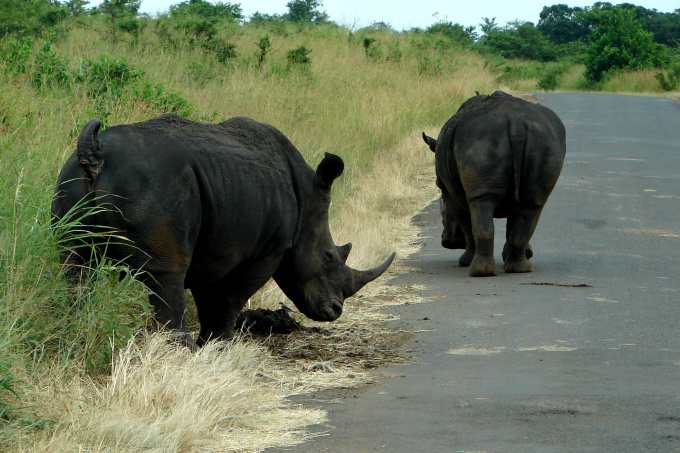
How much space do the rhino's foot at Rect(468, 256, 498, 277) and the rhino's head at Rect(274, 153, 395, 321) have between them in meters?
2.77

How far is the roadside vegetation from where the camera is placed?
4.34 meters

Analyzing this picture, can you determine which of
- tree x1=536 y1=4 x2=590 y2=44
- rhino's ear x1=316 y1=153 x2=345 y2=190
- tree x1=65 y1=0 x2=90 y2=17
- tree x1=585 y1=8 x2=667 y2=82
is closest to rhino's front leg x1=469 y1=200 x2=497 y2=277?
rhino's ear x1=316 y1=153 x2=345 y2=190

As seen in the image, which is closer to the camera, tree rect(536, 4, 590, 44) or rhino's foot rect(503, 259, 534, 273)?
rhino's foot rect(503, 259, 534, 273)

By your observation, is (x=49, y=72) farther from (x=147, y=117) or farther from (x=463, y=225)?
(x=463, y=225)

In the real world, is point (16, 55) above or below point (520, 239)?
above

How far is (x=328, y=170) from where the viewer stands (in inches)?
251

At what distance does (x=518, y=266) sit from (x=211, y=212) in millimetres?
4559

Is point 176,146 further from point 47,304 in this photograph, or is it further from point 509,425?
point 509,425

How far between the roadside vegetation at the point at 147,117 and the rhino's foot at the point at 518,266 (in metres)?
1.24

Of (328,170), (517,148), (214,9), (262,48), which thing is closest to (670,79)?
(214,9)

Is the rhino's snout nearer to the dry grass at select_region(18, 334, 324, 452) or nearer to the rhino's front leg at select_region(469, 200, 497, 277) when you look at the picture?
the dry grass at select_region(18, 334, 324, 452)

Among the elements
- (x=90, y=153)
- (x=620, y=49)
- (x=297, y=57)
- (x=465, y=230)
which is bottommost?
(x=465, y=230)

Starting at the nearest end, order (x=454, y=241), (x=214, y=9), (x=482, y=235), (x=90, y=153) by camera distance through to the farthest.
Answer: (x=90, y=153), (x=482, y=235), (x=454, y=241), (x=214, y=9)

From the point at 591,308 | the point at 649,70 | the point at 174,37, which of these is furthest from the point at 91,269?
the point at 649,70
